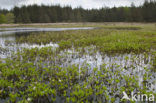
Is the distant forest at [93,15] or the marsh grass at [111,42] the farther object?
the distant forest at [93,15]

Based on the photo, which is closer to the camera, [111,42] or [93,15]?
[111,42]

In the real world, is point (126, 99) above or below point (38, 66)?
below

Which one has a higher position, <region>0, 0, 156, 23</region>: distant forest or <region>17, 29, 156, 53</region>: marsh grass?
<region>0, 0, 156, 23</region>: distant forest

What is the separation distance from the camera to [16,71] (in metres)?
6.10

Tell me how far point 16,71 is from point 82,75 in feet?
10.1

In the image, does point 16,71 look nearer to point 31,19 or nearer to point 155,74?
point 155,74

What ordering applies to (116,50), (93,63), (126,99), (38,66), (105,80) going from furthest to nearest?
1. (116,50)
2. (93,63)
3. (38,66)
4. (105,80)
5. (126,99)

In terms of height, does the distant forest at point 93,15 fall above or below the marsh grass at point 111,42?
above

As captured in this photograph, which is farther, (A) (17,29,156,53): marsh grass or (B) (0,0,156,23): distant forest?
(B) (0,0,156,23): distant forest

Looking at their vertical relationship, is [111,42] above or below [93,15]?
below

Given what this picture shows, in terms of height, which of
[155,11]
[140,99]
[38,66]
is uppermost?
[155,11]

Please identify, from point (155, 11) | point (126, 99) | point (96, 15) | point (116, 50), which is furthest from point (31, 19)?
point (126, 99)

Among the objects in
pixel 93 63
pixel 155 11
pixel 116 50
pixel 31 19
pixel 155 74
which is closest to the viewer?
pixel 155 74

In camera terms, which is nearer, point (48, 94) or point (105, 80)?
point (48, 94)
